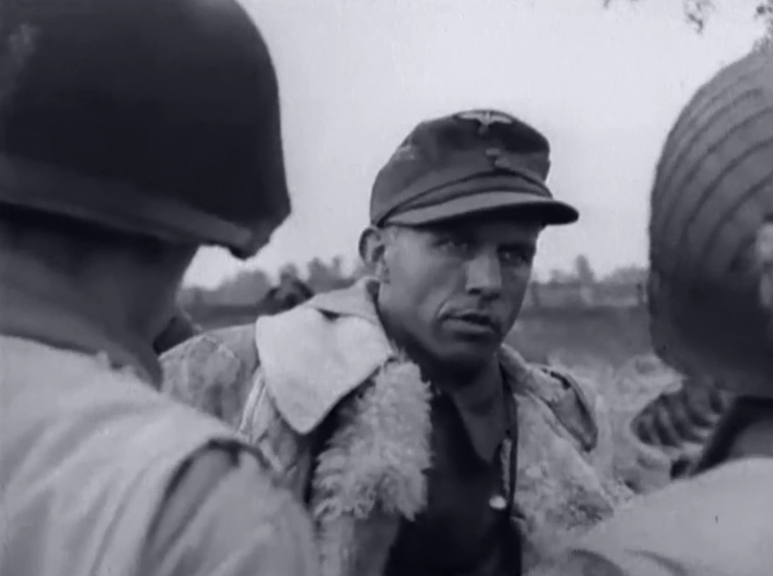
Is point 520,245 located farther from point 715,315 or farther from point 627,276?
point 715,315

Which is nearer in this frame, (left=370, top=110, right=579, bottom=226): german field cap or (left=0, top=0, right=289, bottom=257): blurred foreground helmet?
(left=0, top=0, right=289, bottom=257): blurred foreground helmet

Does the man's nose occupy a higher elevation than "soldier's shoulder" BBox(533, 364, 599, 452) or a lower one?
higher

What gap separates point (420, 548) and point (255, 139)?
2.20ft

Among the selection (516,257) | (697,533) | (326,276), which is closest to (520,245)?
(516,257)

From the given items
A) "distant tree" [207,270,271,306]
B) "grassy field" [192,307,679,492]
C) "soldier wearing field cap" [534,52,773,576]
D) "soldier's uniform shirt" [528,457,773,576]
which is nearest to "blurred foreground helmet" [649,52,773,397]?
"soldier wearing field cap" [534,52,773,576]

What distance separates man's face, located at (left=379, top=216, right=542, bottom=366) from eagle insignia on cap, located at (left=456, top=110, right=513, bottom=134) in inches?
4.7

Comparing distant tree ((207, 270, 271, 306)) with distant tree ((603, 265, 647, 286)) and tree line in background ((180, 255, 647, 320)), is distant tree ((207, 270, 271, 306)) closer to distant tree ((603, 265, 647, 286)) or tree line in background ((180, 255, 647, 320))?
tree line in background ((180, 255, 647, 320))

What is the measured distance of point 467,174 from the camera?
59.8 inches

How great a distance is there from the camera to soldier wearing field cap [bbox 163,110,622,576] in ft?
4.59

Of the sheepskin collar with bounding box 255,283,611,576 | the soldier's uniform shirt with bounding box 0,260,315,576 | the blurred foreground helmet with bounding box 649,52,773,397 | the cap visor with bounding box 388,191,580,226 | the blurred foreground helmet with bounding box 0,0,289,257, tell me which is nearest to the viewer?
the soldier's uniform shirt with bounding box 0,260,315,576

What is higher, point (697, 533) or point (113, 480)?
point (113, 480)

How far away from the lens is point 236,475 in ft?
2.42

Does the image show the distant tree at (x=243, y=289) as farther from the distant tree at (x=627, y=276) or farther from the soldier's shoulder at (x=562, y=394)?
the distant tree at (x=627, y=276)

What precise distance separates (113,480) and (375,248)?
82 cm
